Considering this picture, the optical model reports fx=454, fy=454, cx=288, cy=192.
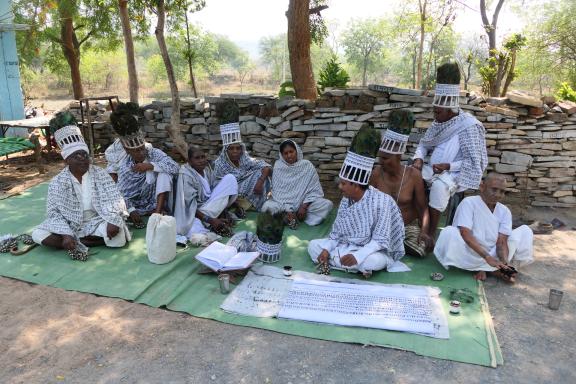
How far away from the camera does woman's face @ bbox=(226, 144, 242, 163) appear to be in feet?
17.4

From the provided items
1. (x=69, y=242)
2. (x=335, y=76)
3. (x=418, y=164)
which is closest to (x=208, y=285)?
(x=69, y=242)

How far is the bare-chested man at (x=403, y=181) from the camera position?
4320 mm

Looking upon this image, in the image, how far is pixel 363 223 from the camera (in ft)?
12.6

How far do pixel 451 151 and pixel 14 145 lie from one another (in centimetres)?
677

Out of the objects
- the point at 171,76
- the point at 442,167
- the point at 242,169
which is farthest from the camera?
the point at 171,76

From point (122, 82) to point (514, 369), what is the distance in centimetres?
3571

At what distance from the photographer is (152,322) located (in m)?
3.27

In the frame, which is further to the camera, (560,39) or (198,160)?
(560,39)

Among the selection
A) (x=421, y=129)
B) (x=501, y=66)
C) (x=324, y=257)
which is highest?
(x=501, y=66)

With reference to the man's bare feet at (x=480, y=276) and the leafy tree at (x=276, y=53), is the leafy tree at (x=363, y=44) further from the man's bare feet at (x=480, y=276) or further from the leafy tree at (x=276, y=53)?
the man's bare feet at (x=480, y=276)

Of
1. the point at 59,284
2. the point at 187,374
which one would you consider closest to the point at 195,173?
the point at 59,284

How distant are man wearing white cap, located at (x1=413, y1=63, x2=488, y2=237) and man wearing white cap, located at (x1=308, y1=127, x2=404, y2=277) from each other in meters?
0.84

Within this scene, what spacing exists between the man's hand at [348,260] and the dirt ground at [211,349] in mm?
882

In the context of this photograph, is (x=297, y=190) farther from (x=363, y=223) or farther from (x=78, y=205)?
(x=78, y=205)
